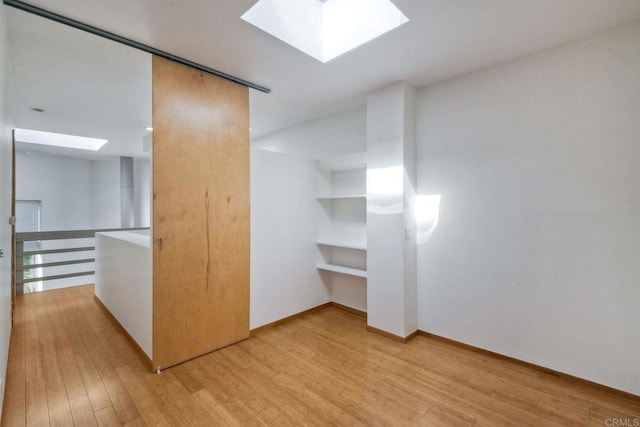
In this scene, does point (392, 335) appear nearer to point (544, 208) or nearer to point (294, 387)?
point (294, 387)

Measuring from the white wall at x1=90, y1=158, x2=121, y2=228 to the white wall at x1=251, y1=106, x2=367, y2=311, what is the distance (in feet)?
18.6

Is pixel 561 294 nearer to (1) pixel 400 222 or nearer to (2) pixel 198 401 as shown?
(1) pixel 400 222

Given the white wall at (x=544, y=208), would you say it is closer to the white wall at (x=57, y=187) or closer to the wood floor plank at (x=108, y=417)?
the wood floor plank at (x=108, y=417)

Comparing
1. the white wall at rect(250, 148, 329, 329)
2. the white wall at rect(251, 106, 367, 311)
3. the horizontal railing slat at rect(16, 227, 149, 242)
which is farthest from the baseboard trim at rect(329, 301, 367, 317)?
the horizontal railing slat at rect(16, 227, 149, 242)

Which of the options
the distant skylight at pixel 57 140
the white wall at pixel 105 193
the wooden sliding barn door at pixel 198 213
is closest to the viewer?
the wooden sliding barn door at pixel 198 213

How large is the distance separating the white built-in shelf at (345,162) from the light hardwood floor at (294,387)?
78.0 inches

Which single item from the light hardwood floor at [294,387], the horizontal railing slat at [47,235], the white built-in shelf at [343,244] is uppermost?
the horizontal railing slat at [47,235]

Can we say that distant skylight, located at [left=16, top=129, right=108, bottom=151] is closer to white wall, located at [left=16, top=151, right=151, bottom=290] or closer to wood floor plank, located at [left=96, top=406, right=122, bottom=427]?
white wall, located at [left=16, top=151, right=151, bottom=290]

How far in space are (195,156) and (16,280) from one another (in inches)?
166

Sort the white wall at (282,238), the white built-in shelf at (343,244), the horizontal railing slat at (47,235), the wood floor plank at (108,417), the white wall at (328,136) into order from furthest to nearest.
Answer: the horizontal railing slat at (47,235) < the white wall at (328,136) < the white built-in shelf at (343,244) < the white wall at (282,238) < the wood floor plank at (108,417)

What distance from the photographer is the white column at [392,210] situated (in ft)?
9.34

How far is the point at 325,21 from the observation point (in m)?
2.44

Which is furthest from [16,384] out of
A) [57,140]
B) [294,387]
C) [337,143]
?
[57,140]

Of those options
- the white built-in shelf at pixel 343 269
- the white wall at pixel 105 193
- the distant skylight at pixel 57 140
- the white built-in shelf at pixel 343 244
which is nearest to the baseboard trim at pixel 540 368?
the white built-in shelf at pixel 343 269
